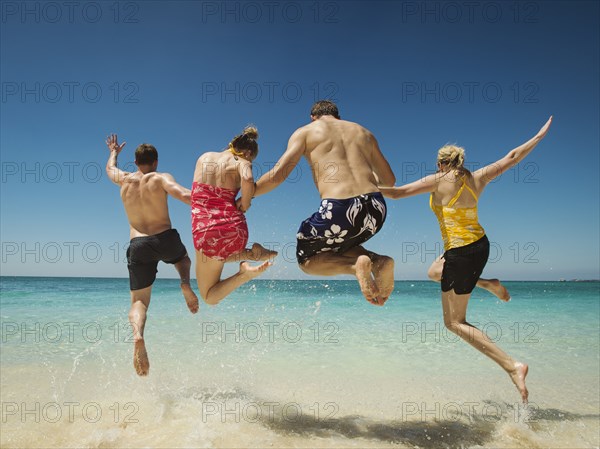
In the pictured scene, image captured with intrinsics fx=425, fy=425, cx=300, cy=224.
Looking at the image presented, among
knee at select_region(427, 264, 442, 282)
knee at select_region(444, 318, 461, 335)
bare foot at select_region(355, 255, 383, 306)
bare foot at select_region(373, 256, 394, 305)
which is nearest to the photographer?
bare foot at select_region(355, 255, 383, 306)

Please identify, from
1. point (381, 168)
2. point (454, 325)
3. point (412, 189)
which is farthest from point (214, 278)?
point (454, 325)

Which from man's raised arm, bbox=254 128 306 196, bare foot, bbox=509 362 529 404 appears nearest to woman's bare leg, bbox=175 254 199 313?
man's raised arm, bbox=254 128 306 196

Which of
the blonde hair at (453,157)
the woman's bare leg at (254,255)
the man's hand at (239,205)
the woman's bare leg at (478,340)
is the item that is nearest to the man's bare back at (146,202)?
the man's hand at (239,205)

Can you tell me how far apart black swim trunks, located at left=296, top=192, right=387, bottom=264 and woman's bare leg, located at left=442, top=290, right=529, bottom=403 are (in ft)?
4.87

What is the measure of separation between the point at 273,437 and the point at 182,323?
793 centimetres

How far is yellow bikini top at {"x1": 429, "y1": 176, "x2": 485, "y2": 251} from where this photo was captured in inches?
174

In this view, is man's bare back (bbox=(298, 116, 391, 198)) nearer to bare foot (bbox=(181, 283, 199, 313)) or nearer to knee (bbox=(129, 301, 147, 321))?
bare foot (bbox=(181, 283, 199, 313))

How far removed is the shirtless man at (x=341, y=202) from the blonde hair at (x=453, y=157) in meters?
0.90

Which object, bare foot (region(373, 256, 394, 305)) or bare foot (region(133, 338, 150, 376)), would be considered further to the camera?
bare foot (region(133, 338, 150, 376))

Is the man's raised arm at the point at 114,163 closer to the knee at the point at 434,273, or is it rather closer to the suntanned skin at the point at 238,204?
the suntanned skin at the point at 238,204

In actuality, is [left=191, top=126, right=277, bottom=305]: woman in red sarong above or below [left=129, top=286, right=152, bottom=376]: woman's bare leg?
above

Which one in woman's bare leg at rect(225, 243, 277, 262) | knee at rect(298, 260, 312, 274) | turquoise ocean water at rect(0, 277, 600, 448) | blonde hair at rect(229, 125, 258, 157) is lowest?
turquoise ocean water at rect(0, 277, 600, 448)

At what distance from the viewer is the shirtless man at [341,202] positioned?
3568 millimetres

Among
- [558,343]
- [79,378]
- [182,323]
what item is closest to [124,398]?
[79,378]
